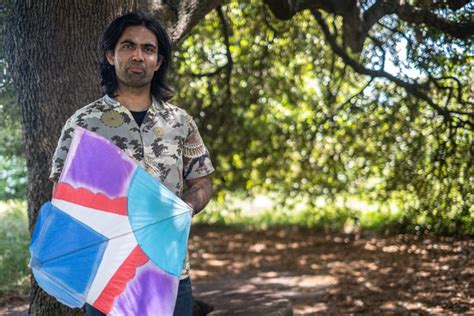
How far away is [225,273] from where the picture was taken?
8664 millimetres

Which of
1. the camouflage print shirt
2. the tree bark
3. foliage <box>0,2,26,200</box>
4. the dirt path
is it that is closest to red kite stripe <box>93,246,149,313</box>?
the camouflage print shirt

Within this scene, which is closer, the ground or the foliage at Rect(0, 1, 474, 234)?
the ground

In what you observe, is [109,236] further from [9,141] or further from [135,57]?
[9,141]

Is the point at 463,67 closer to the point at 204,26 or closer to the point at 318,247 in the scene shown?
the point at 204,26

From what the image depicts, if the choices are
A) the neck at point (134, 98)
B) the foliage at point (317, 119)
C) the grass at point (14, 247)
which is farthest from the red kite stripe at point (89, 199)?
the grass at point (14, 247)

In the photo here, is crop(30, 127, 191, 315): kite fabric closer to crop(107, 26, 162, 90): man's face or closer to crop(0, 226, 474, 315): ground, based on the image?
crop(107, 26, 162, 90): man's face

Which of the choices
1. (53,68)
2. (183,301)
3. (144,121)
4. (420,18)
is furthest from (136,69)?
(420,18)

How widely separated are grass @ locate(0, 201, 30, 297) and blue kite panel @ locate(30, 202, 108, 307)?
12.8ft

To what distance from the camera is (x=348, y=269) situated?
8320 millimetres

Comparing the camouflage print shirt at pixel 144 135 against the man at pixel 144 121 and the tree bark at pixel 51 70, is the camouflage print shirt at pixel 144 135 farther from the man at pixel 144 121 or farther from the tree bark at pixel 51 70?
the tree bark at pixel 51 70

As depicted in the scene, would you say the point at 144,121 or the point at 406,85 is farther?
the point at 406,85

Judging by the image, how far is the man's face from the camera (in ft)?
10.3

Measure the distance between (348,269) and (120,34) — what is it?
18.7 ft

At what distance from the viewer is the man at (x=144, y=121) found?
122 inches
